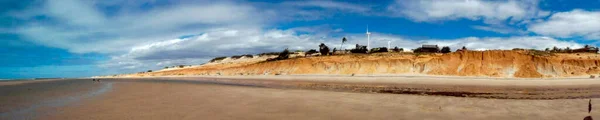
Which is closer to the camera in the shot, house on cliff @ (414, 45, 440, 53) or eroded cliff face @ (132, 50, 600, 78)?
eroded cliff face @ (132, 50, 600, 78)

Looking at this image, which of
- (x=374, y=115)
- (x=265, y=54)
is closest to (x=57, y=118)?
(x=374, y=115)

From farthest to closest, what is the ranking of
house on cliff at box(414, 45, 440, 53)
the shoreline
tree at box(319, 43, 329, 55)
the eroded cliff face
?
1. tree at box(319, 43, 329, 55)
2. house on cliff at box(414, 45, 440, 53)
3. the eroded cliff face
4. the shoreline

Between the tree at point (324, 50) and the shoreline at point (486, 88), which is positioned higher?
the tree at point (324, 50)

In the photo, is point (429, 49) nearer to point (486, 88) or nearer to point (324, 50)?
point (324, 50)

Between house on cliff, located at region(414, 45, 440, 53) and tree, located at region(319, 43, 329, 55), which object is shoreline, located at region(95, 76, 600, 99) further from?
tree, located at region(319, 43, 329, 55)

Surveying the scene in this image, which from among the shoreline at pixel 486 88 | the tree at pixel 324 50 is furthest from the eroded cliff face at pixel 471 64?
the tree at pixel 324 50

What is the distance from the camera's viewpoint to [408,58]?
36.8 metres

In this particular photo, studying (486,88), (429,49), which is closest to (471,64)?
(486,88)

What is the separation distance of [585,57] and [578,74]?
12.2 feet

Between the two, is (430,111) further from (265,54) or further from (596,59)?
(265,54)

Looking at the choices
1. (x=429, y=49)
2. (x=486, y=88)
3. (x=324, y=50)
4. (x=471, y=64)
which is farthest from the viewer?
(x=324, y=50)

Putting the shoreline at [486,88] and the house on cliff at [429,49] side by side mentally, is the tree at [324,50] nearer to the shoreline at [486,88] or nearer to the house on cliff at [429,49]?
the house on cliff at [429,49]

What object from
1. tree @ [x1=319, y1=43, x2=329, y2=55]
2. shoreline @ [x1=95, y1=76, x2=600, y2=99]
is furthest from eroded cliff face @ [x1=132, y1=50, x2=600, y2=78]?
tree @ [x1=319, y1=43, x2=329, y2=55]

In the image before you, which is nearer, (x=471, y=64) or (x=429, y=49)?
(x=471, y=64)
